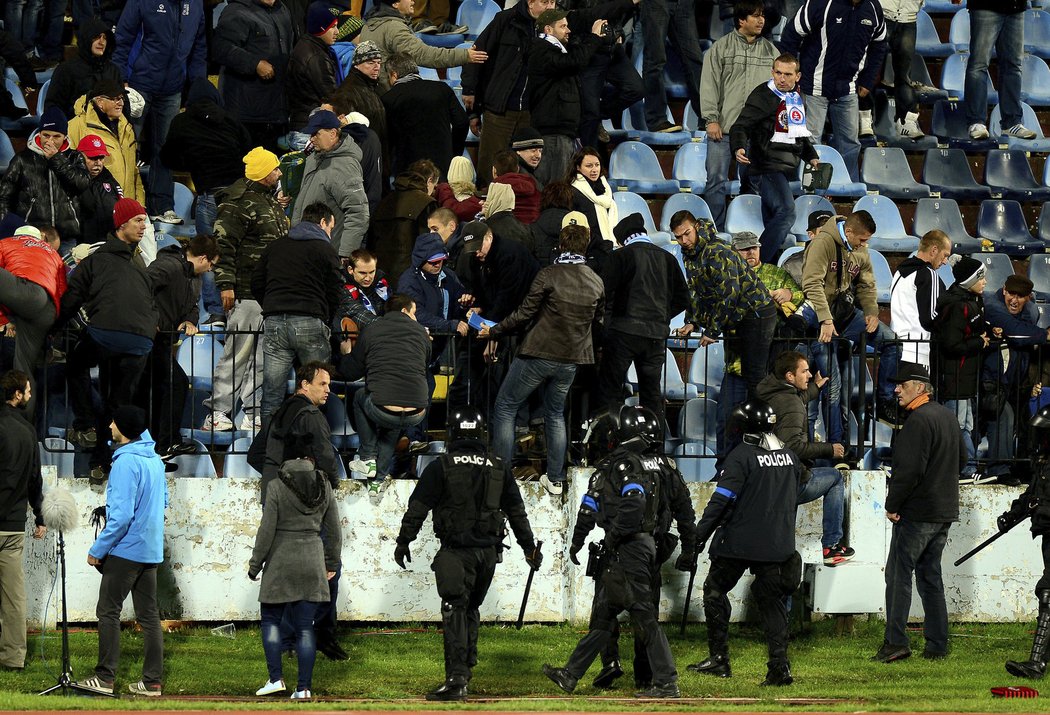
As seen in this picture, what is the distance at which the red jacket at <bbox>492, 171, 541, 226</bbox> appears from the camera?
49.7 feet

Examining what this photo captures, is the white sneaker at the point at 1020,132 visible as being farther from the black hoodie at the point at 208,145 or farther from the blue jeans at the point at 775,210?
the black hoodie at the point at 208,145

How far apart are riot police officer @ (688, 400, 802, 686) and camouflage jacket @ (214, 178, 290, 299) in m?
4.32

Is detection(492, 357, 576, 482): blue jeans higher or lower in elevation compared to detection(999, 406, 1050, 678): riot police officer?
higher

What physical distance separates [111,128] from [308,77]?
6.07 feet

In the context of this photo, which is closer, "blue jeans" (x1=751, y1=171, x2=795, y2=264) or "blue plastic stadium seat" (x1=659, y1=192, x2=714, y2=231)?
"blue jeans" (x1=751, y1=171, x2=795, y2=264)

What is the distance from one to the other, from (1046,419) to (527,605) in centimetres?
429

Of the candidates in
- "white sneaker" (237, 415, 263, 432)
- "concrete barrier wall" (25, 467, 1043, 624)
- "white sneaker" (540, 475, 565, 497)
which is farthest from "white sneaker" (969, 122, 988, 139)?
"white sneaker" (237, 415, 263, 432)

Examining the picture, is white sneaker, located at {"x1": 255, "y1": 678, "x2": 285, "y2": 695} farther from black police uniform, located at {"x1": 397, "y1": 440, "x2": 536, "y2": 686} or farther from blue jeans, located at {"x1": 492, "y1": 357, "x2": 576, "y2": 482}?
blue jeans, located at {"x1": 492, "y1": 357, "x2": 576, "y2": 482}

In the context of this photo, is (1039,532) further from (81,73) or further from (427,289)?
(81,73)

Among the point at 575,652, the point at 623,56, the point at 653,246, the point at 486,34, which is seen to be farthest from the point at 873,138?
the point at 575,652

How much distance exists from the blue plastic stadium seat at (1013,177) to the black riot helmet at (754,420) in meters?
7.57

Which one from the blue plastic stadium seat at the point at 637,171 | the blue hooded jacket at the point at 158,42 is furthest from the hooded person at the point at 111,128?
the blue plastic stadium seat at the point at 637,171

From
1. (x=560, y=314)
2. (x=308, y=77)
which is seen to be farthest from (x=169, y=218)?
(x=560, y=314)

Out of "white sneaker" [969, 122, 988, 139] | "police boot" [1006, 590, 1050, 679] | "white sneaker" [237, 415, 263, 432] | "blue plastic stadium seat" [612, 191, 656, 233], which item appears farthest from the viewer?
"white sneaker" [969, 122, 988, 139]
